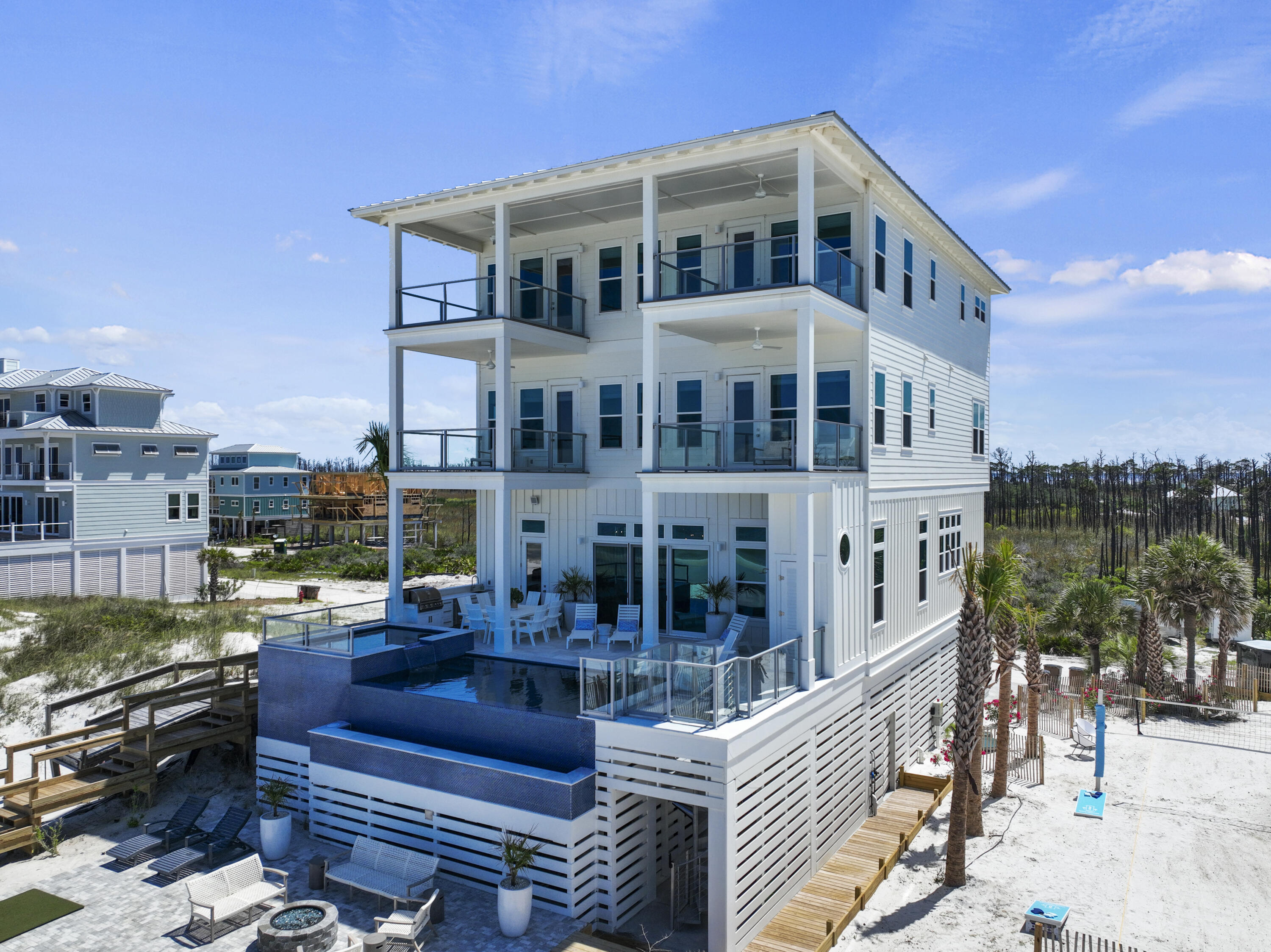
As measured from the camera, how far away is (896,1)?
1469 cm

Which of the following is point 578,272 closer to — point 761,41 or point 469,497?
point 761,41

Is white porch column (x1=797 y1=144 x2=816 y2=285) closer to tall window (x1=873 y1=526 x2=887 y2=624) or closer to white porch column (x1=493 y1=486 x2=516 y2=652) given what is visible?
tall window (x1=873 y1=526 x2=887 y2=624)

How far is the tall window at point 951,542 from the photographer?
20.8m

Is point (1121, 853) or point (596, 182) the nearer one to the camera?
point (1121, 853)

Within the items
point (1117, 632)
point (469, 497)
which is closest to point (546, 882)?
point (1117, 632)

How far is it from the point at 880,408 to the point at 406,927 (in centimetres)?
1197

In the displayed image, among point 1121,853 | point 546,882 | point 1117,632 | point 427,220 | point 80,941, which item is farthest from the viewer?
point 1117,632

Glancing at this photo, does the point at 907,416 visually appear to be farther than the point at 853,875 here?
Yes

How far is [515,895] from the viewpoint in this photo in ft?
33.8

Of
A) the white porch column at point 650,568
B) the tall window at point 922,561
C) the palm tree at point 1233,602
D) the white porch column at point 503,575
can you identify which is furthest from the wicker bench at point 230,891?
the palm tree at point 1233,602

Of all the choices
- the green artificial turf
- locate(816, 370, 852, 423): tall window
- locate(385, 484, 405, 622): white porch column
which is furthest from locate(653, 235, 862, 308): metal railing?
the green artificial turf

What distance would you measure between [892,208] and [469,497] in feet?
210

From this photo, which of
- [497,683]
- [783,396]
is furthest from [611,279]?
[497,683]

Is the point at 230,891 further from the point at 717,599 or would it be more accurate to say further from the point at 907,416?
the point at 907,416
